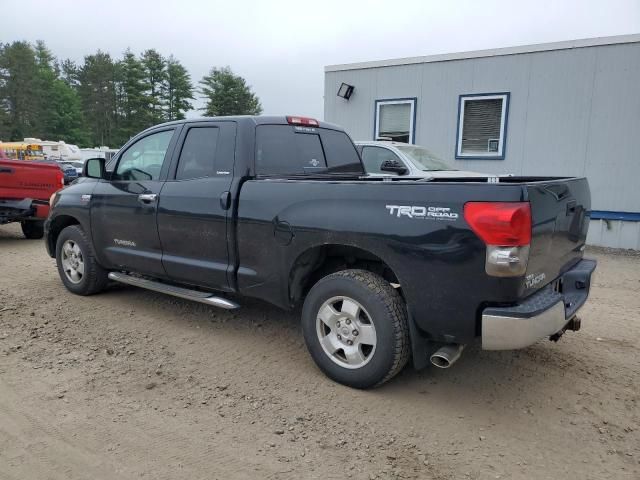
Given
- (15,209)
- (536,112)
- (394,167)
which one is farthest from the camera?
(536,112)

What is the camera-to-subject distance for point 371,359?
335 cm

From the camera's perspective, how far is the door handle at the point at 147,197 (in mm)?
4668

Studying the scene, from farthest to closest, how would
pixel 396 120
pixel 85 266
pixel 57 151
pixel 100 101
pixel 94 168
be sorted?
1. pixel 100 101
2. pixel 57 151
3. pixel 396 120
4. pixel 85 266
5. pixel 94 168

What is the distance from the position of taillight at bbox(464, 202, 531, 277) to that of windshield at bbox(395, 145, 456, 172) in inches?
220

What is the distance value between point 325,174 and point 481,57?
7260mm

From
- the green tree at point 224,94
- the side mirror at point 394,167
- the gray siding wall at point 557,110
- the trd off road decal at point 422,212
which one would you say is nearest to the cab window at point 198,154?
the trd off road decal at point 422,212

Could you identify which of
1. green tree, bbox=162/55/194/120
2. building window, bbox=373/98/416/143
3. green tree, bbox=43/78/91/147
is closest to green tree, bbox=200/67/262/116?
green tree, bbox=162/55/194/120

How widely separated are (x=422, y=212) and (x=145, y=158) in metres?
3.15

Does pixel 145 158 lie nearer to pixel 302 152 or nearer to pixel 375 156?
pixel 302 152

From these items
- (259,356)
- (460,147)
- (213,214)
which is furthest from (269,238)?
(460,147)

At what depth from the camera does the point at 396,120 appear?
11820 mm

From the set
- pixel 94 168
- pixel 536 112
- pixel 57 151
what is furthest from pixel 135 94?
pixel 94 168

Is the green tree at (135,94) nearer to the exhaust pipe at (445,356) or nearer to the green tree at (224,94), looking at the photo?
the green tree at (224,94)

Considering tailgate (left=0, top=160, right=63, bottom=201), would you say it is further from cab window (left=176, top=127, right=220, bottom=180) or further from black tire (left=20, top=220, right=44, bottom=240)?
cab window (left=176, top=127, right=220, bottom=180)
